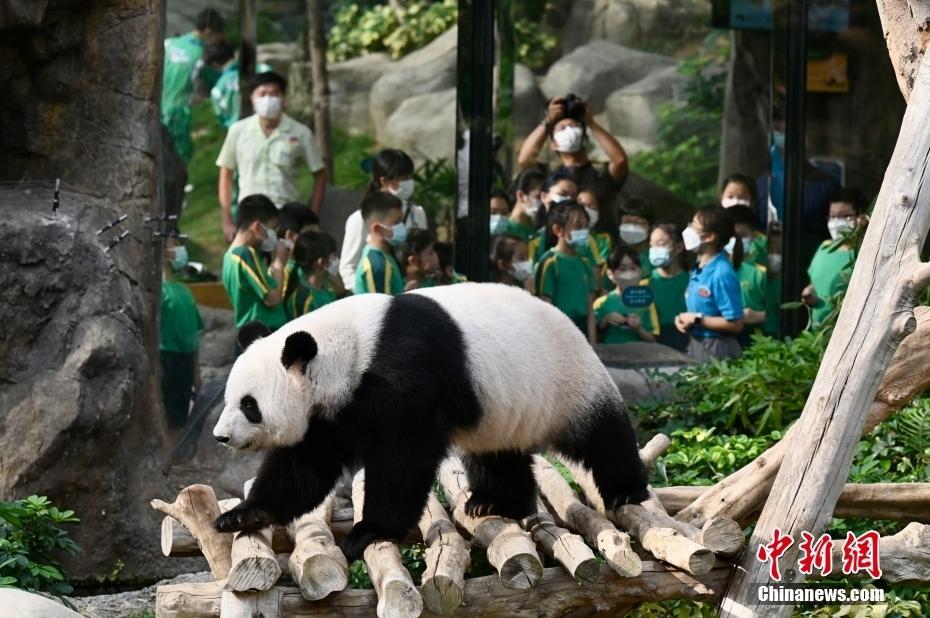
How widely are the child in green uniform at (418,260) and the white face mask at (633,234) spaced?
1.28 m

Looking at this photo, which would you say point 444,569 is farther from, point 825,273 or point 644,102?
point 644,102

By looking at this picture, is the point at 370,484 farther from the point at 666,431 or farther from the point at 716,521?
the point at 666,431

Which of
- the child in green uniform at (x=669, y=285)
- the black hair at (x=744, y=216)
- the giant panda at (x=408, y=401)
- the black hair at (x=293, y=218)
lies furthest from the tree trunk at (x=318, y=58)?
the giant panda at (x=408, y=401)

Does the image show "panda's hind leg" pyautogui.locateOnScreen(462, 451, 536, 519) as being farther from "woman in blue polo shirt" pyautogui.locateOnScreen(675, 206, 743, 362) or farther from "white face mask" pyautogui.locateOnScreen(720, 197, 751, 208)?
"white face mask" pyautogui.locateOnScreen(720, 197, 751, 208)

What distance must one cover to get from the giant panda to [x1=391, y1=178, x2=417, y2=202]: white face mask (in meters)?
3.43

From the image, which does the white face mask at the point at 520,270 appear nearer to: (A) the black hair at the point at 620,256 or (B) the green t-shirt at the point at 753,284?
(A) the black hair at the point at 620,256

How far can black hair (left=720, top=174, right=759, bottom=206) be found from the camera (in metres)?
8.76

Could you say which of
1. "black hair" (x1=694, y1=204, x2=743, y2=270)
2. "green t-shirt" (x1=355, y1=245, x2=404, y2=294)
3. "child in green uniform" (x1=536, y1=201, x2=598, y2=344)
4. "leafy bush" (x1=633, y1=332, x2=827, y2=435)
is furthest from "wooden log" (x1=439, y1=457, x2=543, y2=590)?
"black hair" (x1=694, y1=204, x2=743, y2=270)

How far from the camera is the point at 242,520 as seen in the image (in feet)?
14.6

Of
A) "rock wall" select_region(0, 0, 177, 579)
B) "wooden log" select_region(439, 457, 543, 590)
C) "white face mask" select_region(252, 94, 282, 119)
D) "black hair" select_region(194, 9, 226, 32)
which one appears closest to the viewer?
"wooden log" select_region(439, 457, 543, 590)

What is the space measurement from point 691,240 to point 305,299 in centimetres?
257

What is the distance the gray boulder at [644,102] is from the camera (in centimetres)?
886

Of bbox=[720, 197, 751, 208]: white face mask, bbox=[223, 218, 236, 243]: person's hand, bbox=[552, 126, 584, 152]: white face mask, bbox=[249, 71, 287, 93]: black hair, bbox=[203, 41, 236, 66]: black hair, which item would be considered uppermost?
bbox=[203, 41, 236, 66]: black hair

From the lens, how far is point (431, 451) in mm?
4434
